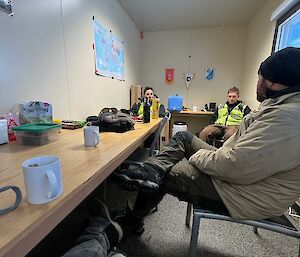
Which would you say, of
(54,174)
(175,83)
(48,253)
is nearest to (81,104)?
(48,253)

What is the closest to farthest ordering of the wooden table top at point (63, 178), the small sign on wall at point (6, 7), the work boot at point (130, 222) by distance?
the wooden table top at point (63, 178), the small sign on wall at point (6, 7), the work boot at point (130, 222)

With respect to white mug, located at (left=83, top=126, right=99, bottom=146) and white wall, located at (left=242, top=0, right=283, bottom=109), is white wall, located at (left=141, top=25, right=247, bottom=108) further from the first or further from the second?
white mug, located at (left=83, top=126, right=99, bottom=146)

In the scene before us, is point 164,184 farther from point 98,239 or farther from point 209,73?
point 209,73

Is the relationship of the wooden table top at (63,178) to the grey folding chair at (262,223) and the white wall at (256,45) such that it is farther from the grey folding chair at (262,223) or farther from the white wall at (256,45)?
the white wall at (256,45)

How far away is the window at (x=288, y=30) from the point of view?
2104 mm

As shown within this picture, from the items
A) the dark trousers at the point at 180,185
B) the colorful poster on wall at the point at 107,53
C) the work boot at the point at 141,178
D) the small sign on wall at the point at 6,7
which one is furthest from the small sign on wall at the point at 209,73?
the small sign on wall at the point at 6,7

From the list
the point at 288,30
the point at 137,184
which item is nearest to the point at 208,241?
the point at 137,184

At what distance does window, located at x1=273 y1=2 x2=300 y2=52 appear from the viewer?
210 cm

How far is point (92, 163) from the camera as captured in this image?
742mm

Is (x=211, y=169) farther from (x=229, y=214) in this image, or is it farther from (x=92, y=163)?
(x=92, y=163)

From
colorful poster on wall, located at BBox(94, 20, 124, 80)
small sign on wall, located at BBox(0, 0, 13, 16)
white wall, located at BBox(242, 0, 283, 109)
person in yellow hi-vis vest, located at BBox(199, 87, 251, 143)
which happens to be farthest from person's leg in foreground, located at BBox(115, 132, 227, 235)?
white wall, located at BBox(242, 0, 283, 109)

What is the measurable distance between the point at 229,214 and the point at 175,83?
3586 mm

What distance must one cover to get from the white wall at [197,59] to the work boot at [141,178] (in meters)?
3.35

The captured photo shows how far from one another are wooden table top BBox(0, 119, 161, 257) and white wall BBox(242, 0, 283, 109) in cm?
254
